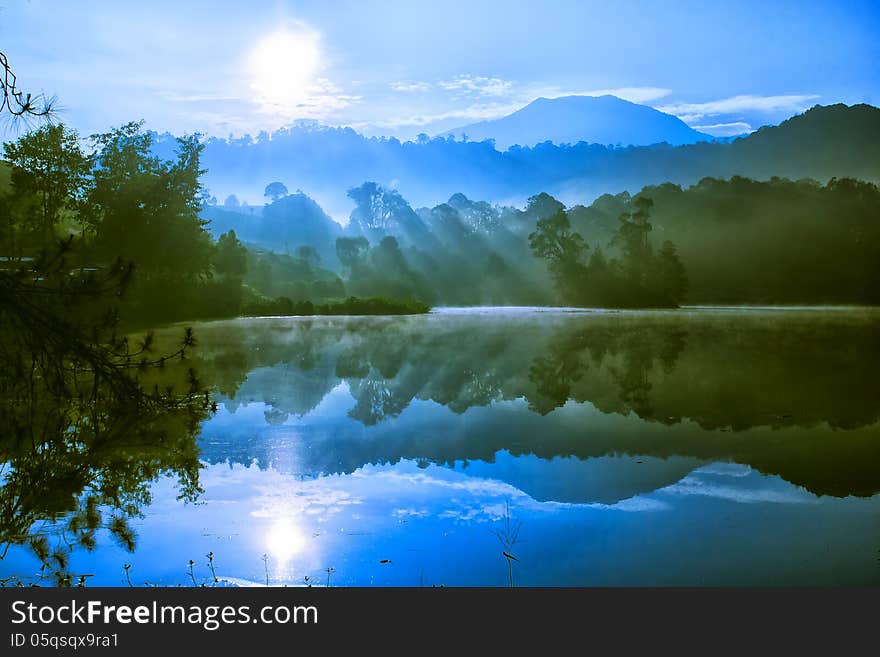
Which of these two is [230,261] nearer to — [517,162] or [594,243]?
[594,243]

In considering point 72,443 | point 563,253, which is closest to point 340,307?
point 563,253

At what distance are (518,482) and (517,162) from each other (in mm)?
60079

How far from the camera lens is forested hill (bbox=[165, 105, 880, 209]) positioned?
4609 cm

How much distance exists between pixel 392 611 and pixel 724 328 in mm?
19645

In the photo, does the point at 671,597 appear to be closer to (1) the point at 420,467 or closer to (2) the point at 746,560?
(2) the point at 746,560

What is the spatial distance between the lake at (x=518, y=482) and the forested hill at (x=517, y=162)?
38019 millimetres

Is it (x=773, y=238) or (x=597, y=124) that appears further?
(x=597, y=124)

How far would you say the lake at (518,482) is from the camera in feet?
15.0

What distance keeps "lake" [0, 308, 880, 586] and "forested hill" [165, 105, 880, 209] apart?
3802 centimetres

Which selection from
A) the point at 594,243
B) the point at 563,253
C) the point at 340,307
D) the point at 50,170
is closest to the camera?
the point at 50,170

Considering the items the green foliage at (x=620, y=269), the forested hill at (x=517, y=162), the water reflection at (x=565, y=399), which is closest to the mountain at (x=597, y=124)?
the forested hill at (x=517, y=162)

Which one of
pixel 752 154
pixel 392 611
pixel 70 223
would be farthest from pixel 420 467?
pixel 752 154

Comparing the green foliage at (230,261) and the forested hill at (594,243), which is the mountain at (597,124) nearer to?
the forested hill at (594,243)

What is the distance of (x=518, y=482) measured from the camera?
6246 millimetres
